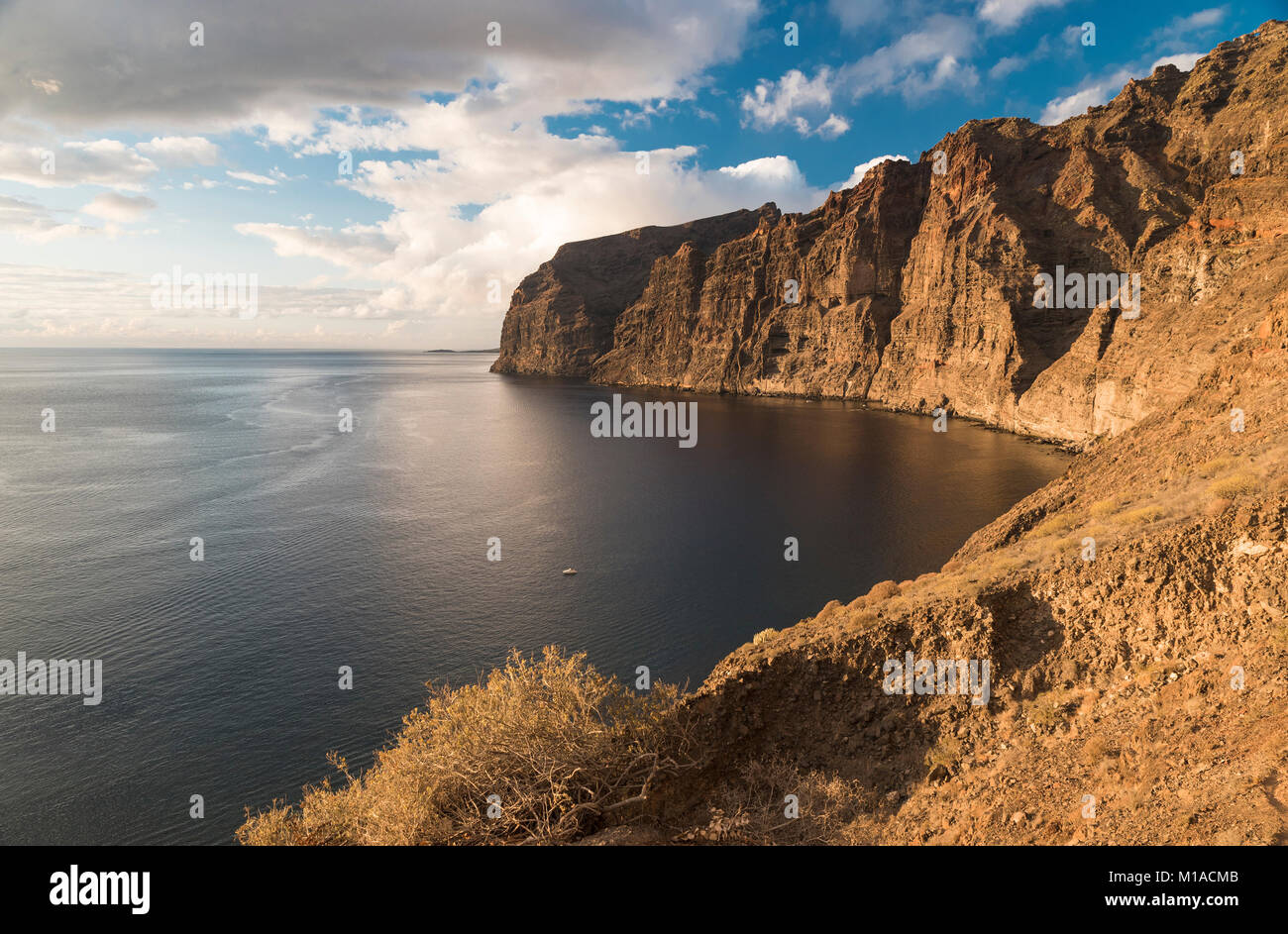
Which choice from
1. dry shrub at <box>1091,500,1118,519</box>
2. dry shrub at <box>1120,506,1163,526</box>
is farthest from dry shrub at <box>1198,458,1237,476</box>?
dry shrub at <box>1120,506,1163,526</box>

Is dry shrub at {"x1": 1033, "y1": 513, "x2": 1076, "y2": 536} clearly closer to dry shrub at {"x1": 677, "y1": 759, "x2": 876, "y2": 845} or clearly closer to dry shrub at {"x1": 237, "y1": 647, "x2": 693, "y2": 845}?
dry shrub at {"x1": 677, "y1": 759, "x2": 876, "y2": 845}

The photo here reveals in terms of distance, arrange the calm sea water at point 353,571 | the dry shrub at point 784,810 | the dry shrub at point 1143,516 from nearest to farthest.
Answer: the dry shrub at point 784,810, the dry shrub at point 1143,516, the calm sea water at point 353,571

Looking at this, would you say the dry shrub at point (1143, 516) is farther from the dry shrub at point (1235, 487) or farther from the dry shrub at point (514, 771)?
the dry shrub at point (514, 771)

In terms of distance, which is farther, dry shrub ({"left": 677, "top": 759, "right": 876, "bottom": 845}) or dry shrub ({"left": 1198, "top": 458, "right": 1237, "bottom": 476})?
dry shrub ({"left": 1198, "top": 458, "right": 1237, "bottom": 476})

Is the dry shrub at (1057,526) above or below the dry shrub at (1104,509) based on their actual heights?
below

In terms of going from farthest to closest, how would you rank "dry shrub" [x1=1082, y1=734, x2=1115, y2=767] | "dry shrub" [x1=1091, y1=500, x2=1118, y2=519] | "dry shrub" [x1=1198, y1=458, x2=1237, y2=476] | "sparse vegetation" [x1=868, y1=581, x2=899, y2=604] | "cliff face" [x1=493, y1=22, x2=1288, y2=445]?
"cliff face" [x1=493, y1=22, x2=1288, y2=445] < "dry shrub" [x1=1091, y1=500, x2=1118, y2=519] < "sparse vegetation" [x1=868, y1=581, x2=899, y2=604] < "dry shrub" [x1=1198, y1=458, x2=1237, y2=476] < "dry shrub" [x1=1082, y1=734, x2=1115, y2=767]

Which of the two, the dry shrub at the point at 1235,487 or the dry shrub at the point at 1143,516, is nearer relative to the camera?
the dry shrub at the point at 1235,487

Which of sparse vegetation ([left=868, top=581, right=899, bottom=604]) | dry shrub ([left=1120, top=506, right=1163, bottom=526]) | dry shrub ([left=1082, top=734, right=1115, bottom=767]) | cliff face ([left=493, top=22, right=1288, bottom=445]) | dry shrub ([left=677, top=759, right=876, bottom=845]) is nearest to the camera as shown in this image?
dry shrub ([left=1082, top=734, right=1115, bottom=767])

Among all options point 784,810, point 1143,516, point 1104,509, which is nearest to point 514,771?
point 784,810

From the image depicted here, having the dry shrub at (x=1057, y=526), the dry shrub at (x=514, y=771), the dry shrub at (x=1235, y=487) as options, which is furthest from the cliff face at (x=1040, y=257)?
the dry shrub at (x=514, y=771)
